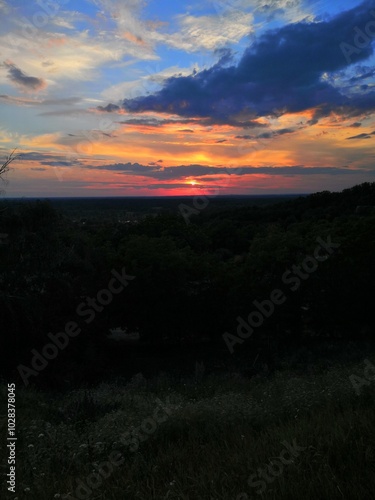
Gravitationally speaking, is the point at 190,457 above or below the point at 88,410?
above

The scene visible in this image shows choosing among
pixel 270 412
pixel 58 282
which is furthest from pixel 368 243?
pixel 270 412

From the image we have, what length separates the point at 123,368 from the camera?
25.4m

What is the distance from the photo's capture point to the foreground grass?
368cm

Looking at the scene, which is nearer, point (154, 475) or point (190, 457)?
point (154, 475)

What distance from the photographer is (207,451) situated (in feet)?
16.3

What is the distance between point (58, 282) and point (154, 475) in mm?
17316

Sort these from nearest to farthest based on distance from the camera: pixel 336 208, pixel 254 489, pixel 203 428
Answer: pixel 254 489, pixel 203 428, pixel 336 208

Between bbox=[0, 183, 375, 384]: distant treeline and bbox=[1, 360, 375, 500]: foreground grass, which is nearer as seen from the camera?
bbox=[1, 360, 375, 500]: foreground grass

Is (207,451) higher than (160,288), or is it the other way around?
(207,451)

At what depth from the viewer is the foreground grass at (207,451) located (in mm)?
3678

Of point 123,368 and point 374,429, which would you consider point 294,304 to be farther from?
point 374,429

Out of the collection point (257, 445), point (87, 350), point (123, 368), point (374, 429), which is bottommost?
point (123, 368)

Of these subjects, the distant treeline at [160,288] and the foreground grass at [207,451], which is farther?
the distant treeline at [160,288]

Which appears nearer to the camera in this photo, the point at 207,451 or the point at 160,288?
the point at 207,451
